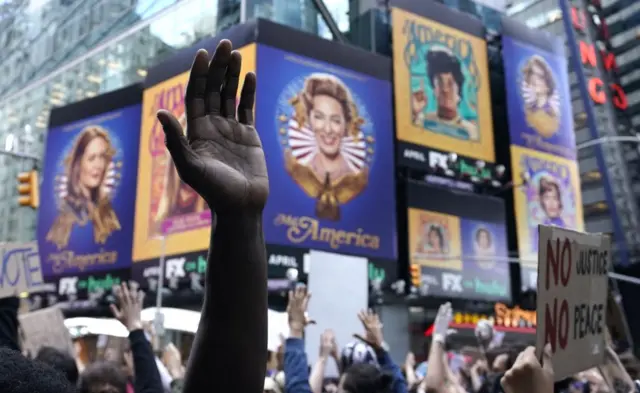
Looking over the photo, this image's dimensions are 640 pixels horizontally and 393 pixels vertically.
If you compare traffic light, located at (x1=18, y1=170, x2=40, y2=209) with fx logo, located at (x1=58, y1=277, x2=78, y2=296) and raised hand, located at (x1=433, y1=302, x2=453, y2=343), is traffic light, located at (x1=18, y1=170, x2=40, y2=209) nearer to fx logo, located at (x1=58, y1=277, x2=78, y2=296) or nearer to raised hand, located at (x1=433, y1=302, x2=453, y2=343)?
raised hand, located at (x1=433, y1=302, x2=453, y2=343)

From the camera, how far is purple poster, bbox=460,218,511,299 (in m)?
28.9

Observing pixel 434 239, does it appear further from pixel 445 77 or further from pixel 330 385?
pixel 330 385

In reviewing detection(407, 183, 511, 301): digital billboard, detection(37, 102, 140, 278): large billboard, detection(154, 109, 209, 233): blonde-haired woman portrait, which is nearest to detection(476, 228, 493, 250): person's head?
detection(407, 183, 511, 301): digital billboard

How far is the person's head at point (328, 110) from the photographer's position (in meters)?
26.0

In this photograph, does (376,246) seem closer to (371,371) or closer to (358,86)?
(358,86)

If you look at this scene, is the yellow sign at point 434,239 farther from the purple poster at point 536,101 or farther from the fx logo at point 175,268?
the fx logo at point 175,268

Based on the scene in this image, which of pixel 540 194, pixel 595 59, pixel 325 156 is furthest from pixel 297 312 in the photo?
pixel 595 59

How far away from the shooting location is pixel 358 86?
91.4ft

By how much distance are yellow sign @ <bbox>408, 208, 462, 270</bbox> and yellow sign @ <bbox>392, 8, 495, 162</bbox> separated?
10.6 feet

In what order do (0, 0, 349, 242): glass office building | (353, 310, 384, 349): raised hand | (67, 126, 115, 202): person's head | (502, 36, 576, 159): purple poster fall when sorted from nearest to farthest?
(353, 310, 384, 349): raised hand → (67, 126, 115, 202): person's head → (0, 0, 349, 242): glass office building → (502, 36, 576, 159): purple poster

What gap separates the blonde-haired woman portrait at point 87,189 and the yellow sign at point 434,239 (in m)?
12.7

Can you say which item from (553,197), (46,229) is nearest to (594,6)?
(553,197)

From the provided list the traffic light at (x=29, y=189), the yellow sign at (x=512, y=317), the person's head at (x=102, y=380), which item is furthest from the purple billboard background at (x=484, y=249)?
the person's head at (x=102, y=380)

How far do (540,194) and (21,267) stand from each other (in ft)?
99.8
